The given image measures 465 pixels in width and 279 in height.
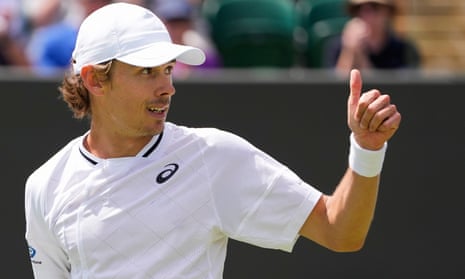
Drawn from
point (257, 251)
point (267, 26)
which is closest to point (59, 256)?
point (257, 251)

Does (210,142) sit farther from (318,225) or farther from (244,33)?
(244,33)

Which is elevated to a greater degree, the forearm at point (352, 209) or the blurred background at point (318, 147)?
the forearm at point (352, 209)

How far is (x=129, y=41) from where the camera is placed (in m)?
3.41

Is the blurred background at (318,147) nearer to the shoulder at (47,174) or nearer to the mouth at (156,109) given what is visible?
the shoulder at (47,174)

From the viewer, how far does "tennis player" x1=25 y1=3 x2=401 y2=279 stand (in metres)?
3.38

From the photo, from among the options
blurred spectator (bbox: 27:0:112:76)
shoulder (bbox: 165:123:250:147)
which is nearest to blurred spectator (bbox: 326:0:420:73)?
blurred spectator (bbox: 27:0:112:76)

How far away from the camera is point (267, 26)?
8438mm

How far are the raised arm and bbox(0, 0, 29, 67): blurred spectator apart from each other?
15.1ft

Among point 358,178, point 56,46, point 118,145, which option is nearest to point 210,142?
point 118,145

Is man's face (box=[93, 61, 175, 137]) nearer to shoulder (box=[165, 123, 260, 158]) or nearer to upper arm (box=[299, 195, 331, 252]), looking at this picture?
shoulder (box=[165, 123, 260, 158])

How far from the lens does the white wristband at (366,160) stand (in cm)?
308

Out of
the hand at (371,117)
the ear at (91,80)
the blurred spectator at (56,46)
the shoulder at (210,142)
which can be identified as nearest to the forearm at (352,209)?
the hand at (371,117)

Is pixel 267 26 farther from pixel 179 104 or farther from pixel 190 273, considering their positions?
pixel 190 273

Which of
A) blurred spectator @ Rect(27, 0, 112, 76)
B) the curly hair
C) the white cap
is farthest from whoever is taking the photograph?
blurred spectator @ Rect(27, 0, 112, 76)
